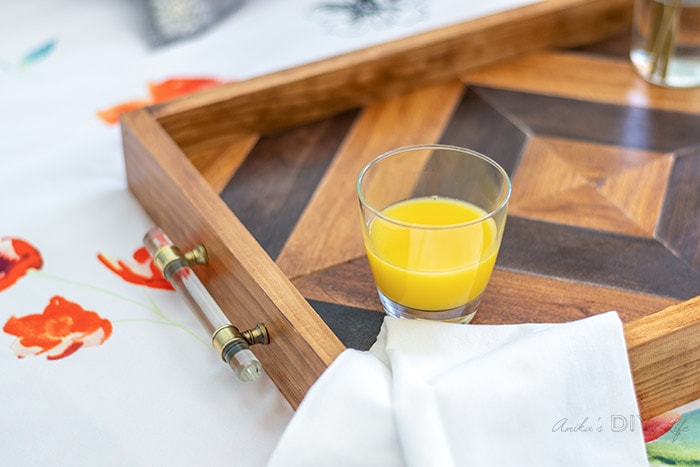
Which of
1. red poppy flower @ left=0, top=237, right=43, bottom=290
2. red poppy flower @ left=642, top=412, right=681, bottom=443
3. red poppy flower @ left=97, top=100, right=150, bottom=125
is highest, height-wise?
red poppy flower @ left=0, top=237, right=43, bottom=290

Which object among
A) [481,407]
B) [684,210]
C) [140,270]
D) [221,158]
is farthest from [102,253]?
[684,210]

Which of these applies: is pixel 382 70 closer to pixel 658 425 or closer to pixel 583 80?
pixel 583 80

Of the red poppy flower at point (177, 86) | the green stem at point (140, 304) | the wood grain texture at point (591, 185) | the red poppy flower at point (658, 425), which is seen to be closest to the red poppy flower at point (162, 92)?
the red poppy flower at point (177, 86)

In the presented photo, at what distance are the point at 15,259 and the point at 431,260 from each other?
363mm

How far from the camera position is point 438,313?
26.3 inches

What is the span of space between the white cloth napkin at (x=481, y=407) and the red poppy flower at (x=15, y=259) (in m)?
0.32

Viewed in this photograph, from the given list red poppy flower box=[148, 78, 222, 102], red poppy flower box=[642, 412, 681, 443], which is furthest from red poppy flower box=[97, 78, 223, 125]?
red poppy flower box=[642, 412, 681, 443]

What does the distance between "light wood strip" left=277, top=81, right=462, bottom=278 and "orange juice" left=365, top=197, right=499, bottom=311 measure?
0.09 m

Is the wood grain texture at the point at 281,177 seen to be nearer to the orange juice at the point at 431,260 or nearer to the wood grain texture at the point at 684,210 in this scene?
the orange juice at the point at 431,260

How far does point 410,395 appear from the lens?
573 mm

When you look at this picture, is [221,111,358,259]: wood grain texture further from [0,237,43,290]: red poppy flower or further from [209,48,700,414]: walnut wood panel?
[0,237,43,290]: red poppy flower

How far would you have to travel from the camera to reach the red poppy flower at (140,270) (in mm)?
772

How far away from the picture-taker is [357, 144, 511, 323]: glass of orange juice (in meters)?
0.63

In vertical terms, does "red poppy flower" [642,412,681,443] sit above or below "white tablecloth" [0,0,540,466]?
below
